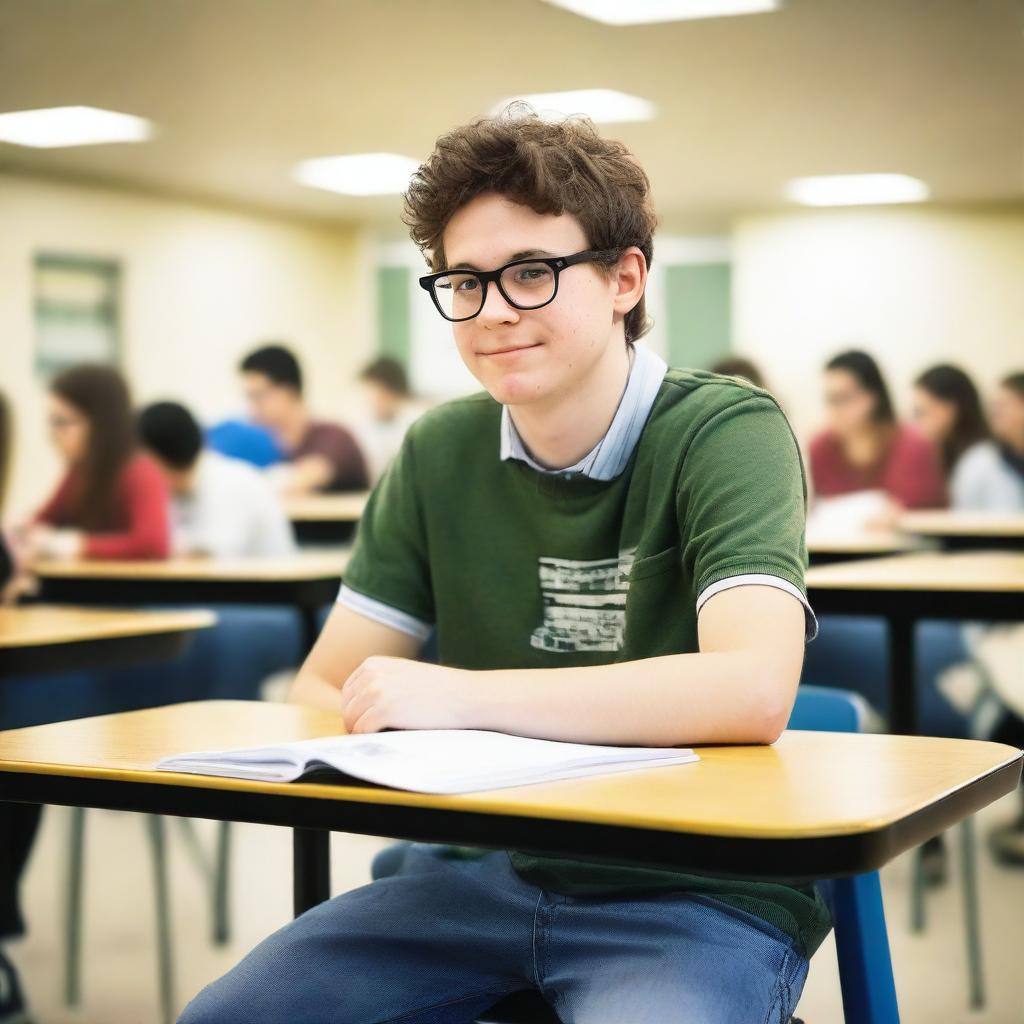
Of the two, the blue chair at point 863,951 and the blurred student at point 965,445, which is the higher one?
the blurred student at point 965,445

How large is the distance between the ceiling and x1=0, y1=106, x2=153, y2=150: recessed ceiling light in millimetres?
139

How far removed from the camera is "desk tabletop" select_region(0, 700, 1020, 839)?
88 centimetres

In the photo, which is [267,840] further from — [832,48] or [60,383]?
[832,48]

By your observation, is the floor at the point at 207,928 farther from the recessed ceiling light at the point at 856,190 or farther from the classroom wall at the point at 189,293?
the recessed ceiling light at the point at 856,190

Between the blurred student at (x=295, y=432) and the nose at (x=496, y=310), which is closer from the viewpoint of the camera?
the nose at (x=496, y=310)

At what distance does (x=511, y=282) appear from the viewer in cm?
136

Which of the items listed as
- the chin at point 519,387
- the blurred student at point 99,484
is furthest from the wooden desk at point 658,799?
the blurred student at point 99,484

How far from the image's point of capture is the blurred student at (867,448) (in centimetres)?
558

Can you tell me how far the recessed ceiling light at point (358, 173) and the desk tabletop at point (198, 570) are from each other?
6.14 metres

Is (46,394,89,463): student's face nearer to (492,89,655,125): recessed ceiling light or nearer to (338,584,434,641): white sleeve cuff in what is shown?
(338,584,434,641): white sleeve cuff

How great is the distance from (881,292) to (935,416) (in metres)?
5.80

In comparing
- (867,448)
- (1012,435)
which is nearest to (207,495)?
(867,448)

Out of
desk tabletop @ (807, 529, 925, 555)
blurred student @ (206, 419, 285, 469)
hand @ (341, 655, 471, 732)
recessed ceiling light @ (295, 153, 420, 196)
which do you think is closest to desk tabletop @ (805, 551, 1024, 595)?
desk tabletop @ (807, 529, 925, 555)

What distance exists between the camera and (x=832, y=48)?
687 centimetres
